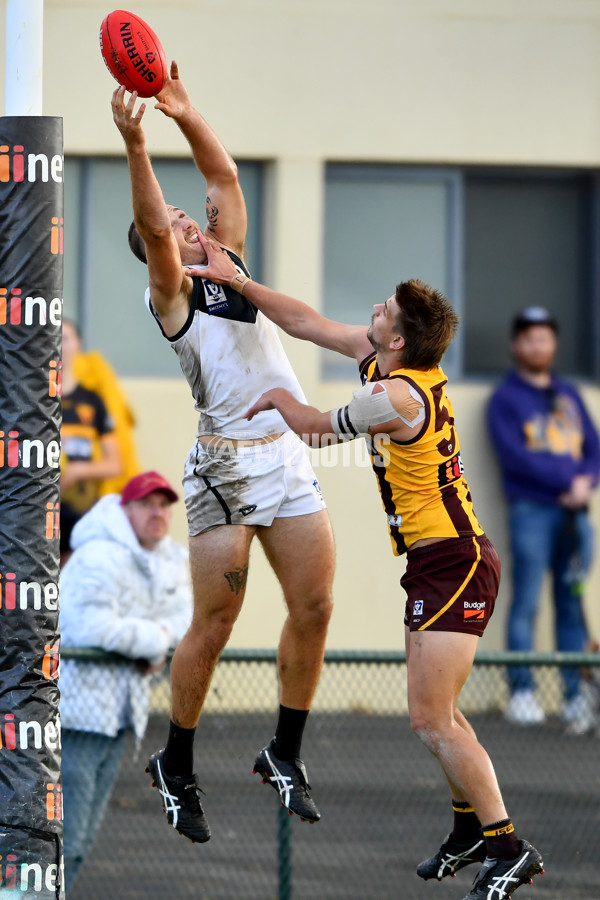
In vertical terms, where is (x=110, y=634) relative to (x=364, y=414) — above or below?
below

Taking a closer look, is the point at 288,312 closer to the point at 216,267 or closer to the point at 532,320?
the point at 216,267

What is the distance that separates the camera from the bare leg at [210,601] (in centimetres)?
552

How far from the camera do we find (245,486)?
18.2 feet

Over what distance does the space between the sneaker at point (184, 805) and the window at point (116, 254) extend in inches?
214

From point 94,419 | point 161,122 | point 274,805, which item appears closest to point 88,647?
point 274,805

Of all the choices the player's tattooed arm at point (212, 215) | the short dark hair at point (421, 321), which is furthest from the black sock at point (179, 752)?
the player's tattooed arm at point (212, 215)

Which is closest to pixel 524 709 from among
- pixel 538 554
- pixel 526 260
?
pixel 538 554

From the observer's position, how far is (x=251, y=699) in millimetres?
8305

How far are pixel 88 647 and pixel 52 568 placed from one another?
198cm

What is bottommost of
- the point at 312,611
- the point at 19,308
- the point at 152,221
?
the point at 312,611

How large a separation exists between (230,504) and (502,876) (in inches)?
66.7

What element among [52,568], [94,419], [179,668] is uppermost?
[94,419]

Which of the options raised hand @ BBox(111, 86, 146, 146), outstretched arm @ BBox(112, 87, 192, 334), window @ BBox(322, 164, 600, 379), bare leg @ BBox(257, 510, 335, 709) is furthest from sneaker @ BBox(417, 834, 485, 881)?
window @ BBox(322, 164, 600, 379)

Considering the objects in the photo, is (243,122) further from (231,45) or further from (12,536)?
(12,536)
